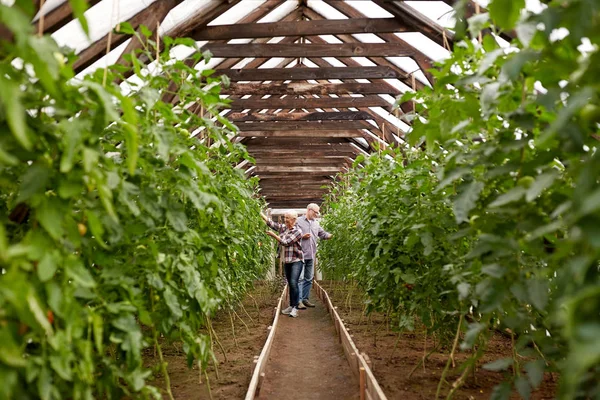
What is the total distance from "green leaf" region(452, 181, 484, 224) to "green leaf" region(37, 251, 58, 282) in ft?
3.10

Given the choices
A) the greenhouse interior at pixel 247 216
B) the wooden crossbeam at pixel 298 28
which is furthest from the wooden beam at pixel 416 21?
the wooden crossbeam at pixel 298 28

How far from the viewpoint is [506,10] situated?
898mm

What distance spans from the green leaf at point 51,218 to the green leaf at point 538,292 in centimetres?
103

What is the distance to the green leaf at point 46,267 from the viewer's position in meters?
0.96

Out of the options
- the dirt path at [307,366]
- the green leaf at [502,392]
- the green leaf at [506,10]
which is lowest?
the dirt path at [307,366]

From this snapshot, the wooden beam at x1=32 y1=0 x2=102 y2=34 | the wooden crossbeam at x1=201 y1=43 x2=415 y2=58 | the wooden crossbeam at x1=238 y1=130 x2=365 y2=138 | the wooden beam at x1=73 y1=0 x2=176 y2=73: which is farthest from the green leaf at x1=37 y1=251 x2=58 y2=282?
the wooden crossbeam at x1=238 y1=130 x2=365 y2=138

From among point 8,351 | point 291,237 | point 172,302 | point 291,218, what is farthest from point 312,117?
point 8,351

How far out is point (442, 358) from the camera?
3373mm

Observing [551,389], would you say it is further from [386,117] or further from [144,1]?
[386,117]

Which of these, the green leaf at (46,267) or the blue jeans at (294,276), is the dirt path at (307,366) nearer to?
the blue jeans at (294,276)

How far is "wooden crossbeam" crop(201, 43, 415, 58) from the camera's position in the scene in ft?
17.4

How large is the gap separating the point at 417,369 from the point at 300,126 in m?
5.69

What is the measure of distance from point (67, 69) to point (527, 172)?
1064 mm

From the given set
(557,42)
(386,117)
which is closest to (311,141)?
(386,117)
